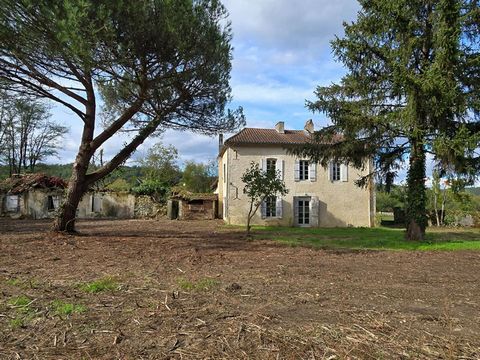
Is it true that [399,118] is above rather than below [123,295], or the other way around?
above

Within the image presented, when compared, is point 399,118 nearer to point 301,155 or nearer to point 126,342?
point 301,155

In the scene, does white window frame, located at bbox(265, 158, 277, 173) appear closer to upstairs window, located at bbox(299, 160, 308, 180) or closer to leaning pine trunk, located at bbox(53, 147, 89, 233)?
upstairs window, located at bbox(299, 160, 308, 180)

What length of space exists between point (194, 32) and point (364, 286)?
7.82 m

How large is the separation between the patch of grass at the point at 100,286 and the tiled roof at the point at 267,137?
19.3 m

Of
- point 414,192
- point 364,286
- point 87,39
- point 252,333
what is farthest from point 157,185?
point 252,333

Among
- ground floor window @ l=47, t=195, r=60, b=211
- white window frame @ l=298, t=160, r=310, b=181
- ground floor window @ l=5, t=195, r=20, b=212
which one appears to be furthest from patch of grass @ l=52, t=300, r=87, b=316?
ground floor window @ l=5, t=195, r=20, b=212

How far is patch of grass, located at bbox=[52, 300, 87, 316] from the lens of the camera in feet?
14.2

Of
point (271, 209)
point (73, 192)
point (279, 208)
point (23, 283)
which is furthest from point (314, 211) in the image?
point (23, 283)

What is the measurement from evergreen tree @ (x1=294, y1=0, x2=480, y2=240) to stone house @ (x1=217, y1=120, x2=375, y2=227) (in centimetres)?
899

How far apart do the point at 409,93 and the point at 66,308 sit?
38.6ft

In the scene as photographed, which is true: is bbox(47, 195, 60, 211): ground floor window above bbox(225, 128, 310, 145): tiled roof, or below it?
below

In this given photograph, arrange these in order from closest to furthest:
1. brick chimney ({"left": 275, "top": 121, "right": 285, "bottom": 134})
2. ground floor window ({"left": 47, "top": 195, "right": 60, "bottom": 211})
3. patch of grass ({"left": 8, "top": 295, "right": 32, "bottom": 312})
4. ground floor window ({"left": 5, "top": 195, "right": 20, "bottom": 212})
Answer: patch of grass ({"left": 8, "top": 295, "right": 32, "bottom": 312}) → brick chimney ({"left": 275, "top": 121, "right": 285, "bottom": 134}) → ground floor window ({"left": 47, "top": 195, "right": 60, "bottom": 211}) → ground floor window ({"left": 5, "top": 195, "right": 20, "bottom": 212})

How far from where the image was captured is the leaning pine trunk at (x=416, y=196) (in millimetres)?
15188

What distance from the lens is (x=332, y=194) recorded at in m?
26.0
